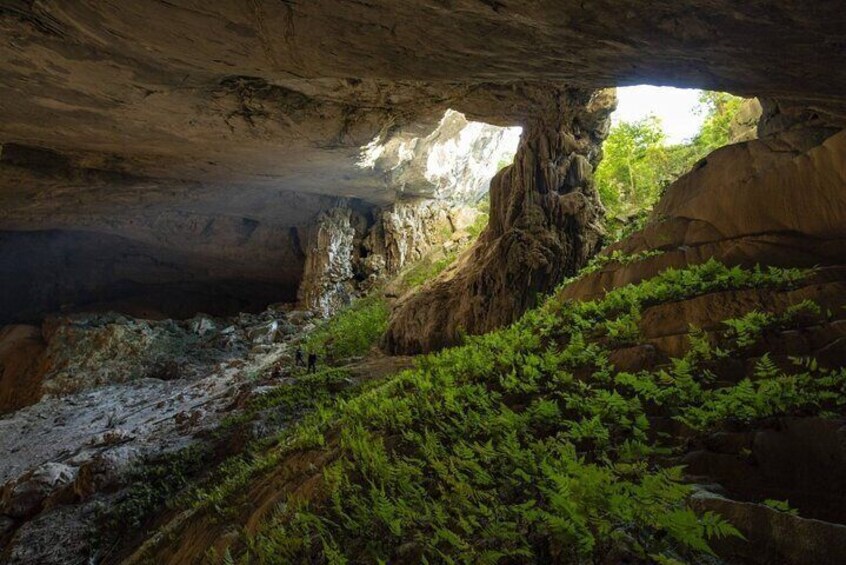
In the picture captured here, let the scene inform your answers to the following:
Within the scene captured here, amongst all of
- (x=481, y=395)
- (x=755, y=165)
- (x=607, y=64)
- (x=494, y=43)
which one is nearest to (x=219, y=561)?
(x=481, y=395)

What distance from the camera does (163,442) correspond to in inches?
341

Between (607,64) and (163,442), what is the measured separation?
31.1 feet

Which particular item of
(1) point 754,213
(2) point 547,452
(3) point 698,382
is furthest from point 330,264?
(3) point 698,382

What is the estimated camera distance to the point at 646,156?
13.4 m

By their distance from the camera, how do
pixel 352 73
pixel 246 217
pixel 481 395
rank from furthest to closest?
pixel 246 217, pixel 352 73, pixel 481 395

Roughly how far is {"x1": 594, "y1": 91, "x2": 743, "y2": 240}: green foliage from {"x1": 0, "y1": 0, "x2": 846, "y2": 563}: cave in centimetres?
191

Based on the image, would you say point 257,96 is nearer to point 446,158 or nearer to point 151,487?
point 151,487

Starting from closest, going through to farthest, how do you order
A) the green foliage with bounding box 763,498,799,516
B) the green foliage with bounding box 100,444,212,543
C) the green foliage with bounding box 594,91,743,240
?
the green foliage with bounding box 763,498,799,516
the green foliage with bounding box 100,444,212,543
the green foliage with bounding box 594,91,743,240

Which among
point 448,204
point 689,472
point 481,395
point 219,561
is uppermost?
point 448,204

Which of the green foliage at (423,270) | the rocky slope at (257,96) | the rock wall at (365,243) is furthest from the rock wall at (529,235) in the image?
the rock wall at (365,243)

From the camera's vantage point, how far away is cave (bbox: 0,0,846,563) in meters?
3.22

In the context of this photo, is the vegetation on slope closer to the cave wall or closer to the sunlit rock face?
the sunlit rock face

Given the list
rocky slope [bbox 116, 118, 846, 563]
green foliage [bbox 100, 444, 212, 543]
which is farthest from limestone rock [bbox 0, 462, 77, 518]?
rocky slope [bbox 116, 118, 846, 563]

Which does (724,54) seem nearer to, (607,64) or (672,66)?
(672,66)
